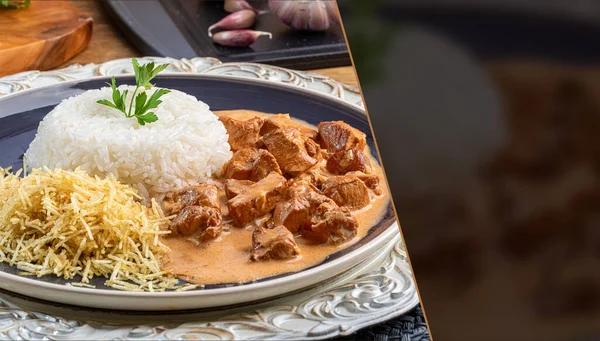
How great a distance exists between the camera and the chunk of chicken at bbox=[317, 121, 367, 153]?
260 cm

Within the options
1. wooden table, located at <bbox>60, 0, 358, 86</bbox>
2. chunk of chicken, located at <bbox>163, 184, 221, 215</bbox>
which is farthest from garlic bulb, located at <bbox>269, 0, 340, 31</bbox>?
chunk of chicken, located at <bbox>163, 184, 221, 215</bbox>

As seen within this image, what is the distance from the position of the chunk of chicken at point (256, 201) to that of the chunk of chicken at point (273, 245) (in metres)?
0.16

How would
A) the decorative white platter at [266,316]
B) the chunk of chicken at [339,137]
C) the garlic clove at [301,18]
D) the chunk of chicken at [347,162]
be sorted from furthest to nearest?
the garlic clove at [301,18], the chunk of chicken at [339,137], the chunk of chicken at [347,162], the decorative white platter at [266,316]

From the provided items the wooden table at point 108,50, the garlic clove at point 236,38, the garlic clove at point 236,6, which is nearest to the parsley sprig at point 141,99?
the wooden table at point 108,50

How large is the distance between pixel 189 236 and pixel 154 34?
83.9 inches

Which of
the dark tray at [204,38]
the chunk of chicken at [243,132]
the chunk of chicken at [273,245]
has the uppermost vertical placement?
the chunk of chicken at [273,245]

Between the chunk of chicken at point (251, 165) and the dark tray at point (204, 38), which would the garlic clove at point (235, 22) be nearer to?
the dark tray at point (204, 38)

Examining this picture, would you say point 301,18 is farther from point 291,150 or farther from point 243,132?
point 291,150

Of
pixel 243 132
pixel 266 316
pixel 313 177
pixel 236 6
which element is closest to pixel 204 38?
pixel 236 6

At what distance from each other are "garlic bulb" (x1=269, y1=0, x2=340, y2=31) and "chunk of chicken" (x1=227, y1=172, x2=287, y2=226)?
1994mm

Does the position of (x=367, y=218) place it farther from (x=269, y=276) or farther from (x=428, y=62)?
(x=428, y=62)

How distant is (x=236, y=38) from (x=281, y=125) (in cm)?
141

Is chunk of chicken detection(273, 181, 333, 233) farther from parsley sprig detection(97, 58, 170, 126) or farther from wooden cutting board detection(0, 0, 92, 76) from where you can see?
wooden cutting board detection(0, 0, 92, 76)

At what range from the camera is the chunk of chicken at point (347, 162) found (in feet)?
8.12
